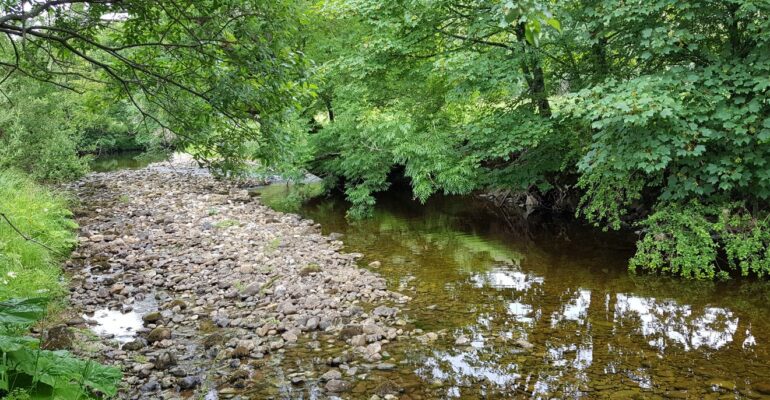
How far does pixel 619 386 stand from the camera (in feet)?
16.8

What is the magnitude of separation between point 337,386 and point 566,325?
3268 millimetres

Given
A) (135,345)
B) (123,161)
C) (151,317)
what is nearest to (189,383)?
(135,345)

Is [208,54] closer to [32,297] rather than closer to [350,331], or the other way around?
[32,297]

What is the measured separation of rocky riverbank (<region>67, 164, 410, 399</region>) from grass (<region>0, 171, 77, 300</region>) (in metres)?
0.42

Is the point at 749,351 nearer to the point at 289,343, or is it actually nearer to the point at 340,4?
the point at 289,343

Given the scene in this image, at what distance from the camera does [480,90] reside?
1080 centimetres

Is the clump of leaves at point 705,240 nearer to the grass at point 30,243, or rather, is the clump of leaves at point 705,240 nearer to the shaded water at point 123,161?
the grass at point 30,243

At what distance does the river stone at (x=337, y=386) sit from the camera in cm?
508

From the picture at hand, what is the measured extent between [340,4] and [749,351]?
10.1 m

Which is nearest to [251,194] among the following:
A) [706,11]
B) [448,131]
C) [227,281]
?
[448,131]

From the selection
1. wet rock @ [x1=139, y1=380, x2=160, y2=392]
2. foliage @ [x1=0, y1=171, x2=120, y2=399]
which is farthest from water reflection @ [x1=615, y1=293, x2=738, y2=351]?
foliage @ [x1=0, y1=171, x2=120, y2=399]

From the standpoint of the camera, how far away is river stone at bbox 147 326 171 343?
6250 millimetres

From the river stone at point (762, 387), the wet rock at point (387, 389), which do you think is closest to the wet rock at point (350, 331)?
the wet rock at point (387, 389)

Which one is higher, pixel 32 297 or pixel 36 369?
pixel 32 297
